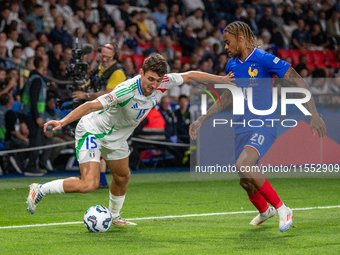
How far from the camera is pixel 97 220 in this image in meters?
5.93

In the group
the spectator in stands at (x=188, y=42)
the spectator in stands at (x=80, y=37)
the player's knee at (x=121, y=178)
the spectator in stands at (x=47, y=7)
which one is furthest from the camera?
the spectator in stands at (x=188, y=42)

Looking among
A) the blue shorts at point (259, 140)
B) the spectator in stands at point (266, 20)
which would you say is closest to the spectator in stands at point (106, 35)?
the spectator in stands at point (266, 20)

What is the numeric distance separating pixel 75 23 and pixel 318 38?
9256 mm

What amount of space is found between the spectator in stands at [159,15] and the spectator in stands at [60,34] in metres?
3.87

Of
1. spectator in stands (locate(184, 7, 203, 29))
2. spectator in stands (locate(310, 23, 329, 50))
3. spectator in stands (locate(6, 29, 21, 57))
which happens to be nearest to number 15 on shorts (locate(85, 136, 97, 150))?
spectator in stands (locate(6, 29, 21, 57))

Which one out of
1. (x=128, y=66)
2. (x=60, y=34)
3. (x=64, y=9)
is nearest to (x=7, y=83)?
→ (x=60, y=34)

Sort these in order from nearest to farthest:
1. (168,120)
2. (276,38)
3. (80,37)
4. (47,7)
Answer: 1. (168,120)
2. (80,37)
3. (47,7)
4. (276,38)

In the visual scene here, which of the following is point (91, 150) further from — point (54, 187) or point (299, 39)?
point (299, 39)

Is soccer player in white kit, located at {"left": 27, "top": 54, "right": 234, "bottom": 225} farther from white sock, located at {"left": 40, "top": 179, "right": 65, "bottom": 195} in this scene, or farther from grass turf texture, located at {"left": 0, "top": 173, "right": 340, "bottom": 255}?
grass turf texture, located at {"left": 0, "top": 173, "right": 340, "bottom": 255}

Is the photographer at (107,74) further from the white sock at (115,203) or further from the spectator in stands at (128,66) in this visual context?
the spectator in stands at (128,66)

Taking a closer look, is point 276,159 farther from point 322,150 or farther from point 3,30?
point 3,30

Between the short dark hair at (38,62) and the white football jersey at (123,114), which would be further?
the short dark hair at (38,62)

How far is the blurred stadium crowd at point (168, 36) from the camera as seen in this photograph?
533 inches

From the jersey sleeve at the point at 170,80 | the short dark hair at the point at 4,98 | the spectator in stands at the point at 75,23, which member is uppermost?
the spectator in stands at the point at 75,23
